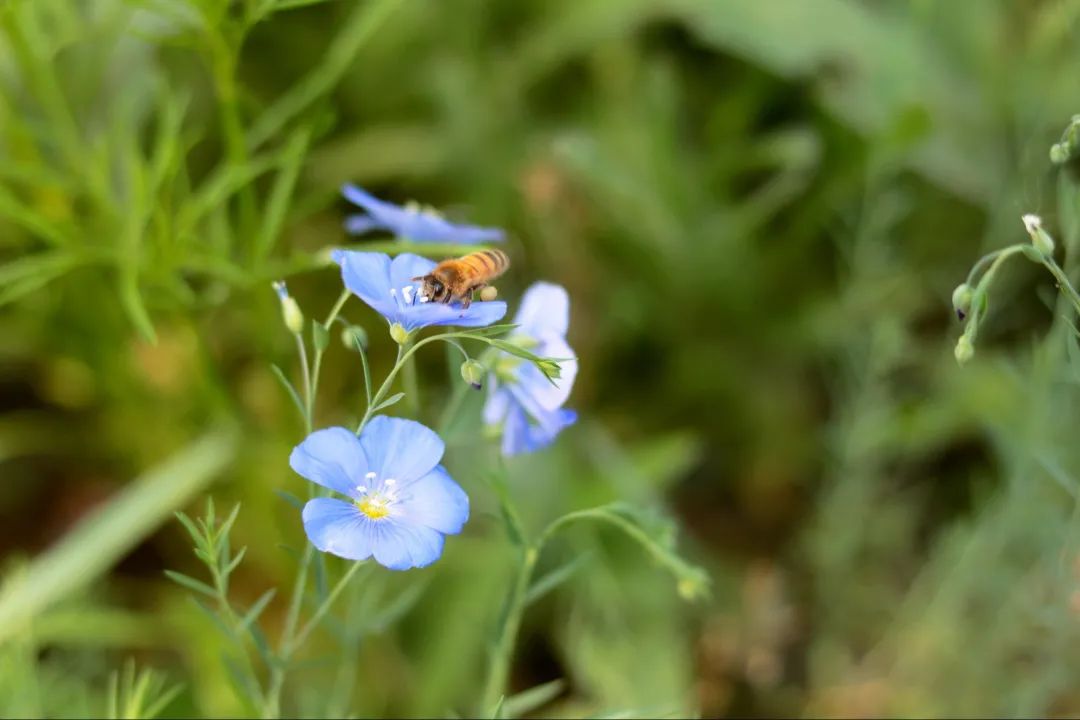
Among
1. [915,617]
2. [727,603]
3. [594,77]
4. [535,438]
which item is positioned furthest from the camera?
[594,77]

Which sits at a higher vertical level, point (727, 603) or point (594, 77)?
point (594, 77)

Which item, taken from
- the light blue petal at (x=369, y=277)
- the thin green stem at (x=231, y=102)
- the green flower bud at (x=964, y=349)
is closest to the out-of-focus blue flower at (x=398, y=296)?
the light blue petal at (x=369, y=277)

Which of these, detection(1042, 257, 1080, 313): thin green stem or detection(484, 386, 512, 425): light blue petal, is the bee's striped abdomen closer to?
detection(484, 386, 512, 425): light blue petal

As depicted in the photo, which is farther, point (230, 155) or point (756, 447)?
point (756, 447)

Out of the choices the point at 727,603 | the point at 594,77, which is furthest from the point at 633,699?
the point at 594,77

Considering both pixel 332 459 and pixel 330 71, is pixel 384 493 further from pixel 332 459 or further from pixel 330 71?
pixel 330 71

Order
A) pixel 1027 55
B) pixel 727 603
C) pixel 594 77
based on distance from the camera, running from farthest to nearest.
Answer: pixel 594 77 → pixel 1027 55 → pixel 727 603

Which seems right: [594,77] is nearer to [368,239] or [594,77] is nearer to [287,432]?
[368,239]
